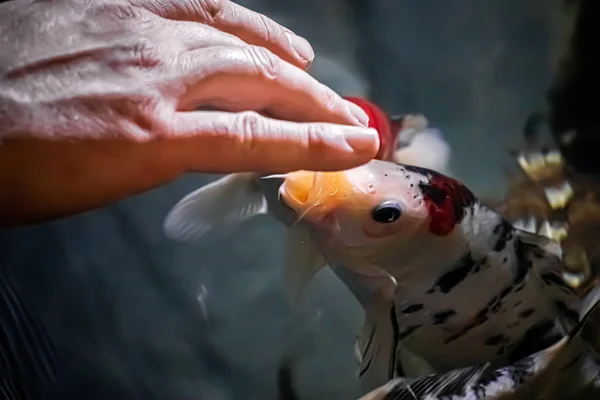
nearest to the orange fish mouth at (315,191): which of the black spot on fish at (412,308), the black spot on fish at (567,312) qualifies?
the black spot on fish at (412,308)

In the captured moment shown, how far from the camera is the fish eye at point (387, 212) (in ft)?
1.67

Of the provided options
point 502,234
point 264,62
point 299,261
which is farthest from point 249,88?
point 502,234

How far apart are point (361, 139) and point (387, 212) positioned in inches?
2.3

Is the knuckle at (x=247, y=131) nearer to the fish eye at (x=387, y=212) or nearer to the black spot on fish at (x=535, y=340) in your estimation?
the fish eye at (x=387, y=212)

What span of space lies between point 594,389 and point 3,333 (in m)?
0.47

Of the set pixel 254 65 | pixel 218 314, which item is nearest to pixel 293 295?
pixel 218 314

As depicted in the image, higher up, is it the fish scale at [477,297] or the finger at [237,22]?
the finger at [237,22]

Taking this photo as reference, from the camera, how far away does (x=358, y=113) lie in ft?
1.75

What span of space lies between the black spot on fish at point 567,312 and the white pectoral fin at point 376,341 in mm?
146

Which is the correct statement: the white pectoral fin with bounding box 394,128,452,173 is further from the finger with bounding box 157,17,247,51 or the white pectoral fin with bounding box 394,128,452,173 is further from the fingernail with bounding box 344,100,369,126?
the finger with bounding box 157,17,247,51

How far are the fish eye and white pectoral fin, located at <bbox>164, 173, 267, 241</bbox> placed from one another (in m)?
0.08

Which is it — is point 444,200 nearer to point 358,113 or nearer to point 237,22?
point 358,113

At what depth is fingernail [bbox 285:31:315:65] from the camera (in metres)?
0.56

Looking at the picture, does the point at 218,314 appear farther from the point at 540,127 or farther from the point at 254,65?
the point at 540,127
